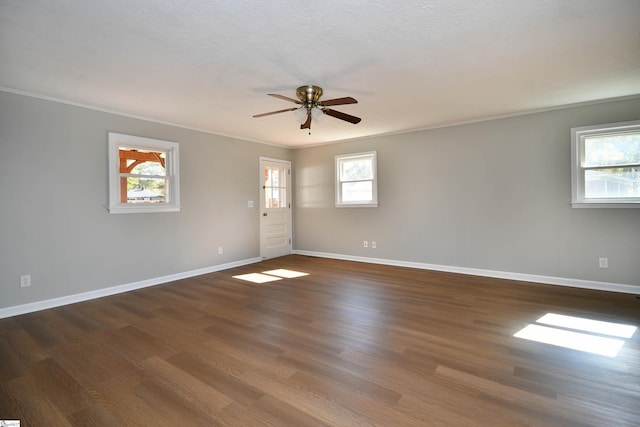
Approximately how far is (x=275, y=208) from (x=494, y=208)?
4152mm

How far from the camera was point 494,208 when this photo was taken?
4.68 metres

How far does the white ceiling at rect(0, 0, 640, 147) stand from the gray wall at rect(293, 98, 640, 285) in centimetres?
59

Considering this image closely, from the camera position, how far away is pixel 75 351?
2516 millimetres

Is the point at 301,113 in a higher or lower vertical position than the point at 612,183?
higher

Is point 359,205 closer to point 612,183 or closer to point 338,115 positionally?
point 338,115

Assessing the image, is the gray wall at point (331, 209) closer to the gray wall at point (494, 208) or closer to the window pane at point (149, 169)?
the gray wall at point (494, 208)

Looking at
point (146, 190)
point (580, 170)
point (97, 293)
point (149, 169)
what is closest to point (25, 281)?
point (97, 293)

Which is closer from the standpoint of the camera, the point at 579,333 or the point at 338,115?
the point at 579,333

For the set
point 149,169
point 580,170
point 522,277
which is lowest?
point 522,277

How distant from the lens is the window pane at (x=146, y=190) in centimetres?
437

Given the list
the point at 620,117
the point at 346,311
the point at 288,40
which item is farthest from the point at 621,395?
the point at 620,117

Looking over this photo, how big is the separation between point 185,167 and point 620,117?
6128 millimetres

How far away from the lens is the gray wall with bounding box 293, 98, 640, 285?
13.1 ft

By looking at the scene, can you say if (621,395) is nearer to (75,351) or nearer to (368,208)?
(75,351)
